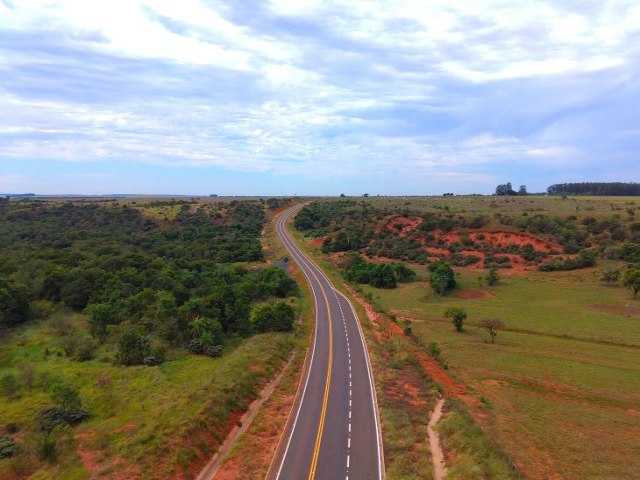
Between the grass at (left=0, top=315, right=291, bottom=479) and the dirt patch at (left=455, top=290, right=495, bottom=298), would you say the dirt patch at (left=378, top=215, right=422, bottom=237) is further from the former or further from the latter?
the grass at (left=0, top=315, right=291, bottom=479)

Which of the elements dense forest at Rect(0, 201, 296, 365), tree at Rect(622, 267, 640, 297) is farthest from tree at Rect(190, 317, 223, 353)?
tree at Rect(622, 267, 640, 297)

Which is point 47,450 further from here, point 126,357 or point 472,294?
point 472,294

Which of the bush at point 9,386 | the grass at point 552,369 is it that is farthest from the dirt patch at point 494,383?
the bush at point 9,386

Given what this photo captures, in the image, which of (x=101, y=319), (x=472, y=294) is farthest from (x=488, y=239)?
(x=101, y=319)

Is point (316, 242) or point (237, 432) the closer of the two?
point (237, 432)

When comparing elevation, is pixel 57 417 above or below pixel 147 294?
below

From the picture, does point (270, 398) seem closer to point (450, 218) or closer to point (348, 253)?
point (348, 253)

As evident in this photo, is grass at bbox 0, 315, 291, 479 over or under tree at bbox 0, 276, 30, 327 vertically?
under
